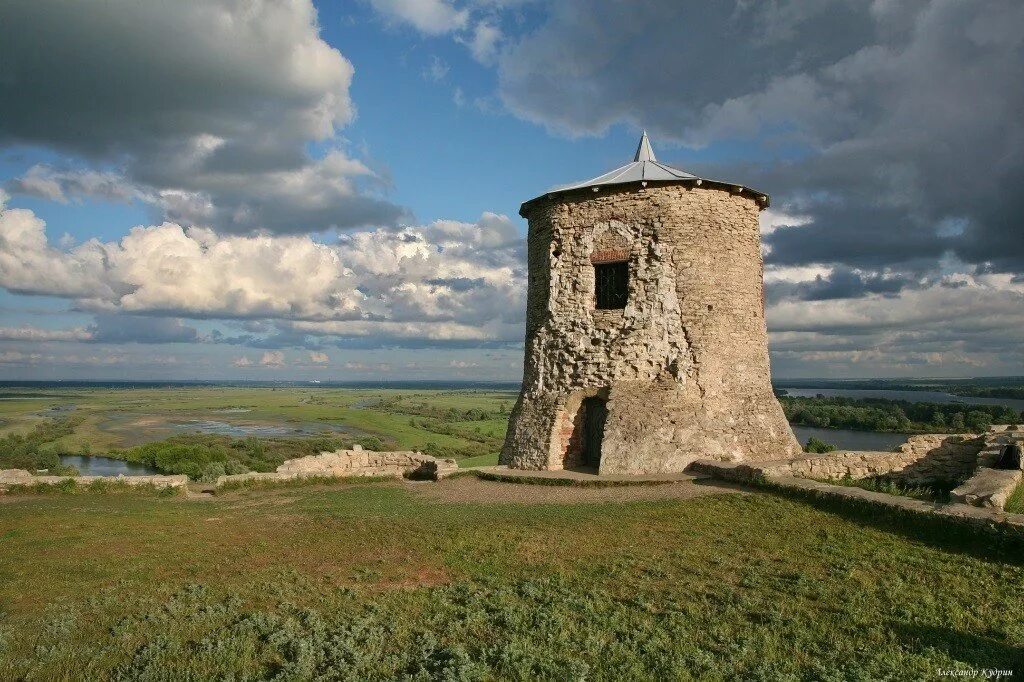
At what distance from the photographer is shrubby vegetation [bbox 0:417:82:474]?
36875mm

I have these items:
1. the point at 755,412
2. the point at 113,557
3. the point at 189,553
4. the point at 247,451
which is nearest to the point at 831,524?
the point at 755,412

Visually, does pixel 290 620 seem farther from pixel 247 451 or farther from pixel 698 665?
pixel 247 451

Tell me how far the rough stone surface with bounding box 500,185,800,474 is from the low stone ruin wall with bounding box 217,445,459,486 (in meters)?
1.88

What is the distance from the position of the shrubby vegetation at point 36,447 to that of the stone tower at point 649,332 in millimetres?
25099

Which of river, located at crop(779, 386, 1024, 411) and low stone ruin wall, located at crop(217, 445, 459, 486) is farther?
river, located at crop(779, 386, 1024, 411)

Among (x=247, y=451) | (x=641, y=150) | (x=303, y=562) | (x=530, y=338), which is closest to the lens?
(x=303, y=562)

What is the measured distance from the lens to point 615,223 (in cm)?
1450

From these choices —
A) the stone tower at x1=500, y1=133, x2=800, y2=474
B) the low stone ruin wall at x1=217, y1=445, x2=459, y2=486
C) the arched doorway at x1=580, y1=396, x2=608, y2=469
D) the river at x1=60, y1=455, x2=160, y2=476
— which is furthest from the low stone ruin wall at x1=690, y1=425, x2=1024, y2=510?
the river at x1=60, y1=455, x2=160, y2=476

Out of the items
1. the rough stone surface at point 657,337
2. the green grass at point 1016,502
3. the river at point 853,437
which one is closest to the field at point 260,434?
the rough stone surface at point 657,337

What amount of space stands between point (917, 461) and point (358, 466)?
13.8m

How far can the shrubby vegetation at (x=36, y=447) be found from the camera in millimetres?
36875

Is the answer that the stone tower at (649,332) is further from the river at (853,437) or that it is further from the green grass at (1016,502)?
the river at (853,437)

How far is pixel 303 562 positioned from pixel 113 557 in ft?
8.00

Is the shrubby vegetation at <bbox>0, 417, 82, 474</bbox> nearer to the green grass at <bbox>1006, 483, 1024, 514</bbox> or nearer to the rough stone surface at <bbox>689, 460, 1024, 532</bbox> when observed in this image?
the rough stone surface at <bbox>689, 460, 1024, 532</bbox>
